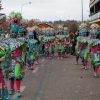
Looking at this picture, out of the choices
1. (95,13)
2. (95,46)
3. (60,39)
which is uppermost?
(95,13)

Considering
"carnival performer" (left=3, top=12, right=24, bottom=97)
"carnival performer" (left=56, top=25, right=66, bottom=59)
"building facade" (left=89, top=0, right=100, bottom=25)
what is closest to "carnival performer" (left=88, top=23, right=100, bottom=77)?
"carnival performer" (left=3, top=12, right=24, bottom=97)

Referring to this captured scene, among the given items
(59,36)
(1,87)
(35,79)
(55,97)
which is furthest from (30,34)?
(1,87)

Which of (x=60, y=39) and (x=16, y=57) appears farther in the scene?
(x=60, y=39)

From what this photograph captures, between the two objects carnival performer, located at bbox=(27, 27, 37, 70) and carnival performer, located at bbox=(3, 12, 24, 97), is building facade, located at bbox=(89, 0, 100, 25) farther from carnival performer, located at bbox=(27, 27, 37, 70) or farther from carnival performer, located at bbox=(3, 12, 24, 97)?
carnival performer, located at bbox=(3, 12, 24, 97)

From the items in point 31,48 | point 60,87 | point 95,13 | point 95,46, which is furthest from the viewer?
point 95,13

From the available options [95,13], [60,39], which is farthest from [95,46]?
[95,13]

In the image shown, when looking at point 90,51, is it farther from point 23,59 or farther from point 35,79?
point 23,59

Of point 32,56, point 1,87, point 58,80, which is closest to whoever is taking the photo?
point 1,87

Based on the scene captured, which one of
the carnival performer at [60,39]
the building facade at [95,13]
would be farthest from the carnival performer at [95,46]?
the building facade at [95,13]

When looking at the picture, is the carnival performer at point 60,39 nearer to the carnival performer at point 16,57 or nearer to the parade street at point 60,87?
the parade street at point 60,87

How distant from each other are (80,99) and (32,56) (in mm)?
6921

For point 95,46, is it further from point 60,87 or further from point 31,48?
point 31,48

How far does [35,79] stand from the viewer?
11.8m

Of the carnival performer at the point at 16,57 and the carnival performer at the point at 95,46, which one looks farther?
the carnival performer at the point at 95,46
